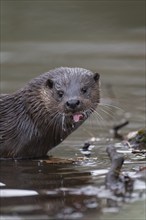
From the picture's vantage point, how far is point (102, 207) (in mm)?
4746

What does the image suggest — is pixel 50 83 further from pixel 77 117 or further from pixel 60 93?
pixel 77 117

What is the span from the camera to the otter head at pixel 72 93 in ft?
19.6

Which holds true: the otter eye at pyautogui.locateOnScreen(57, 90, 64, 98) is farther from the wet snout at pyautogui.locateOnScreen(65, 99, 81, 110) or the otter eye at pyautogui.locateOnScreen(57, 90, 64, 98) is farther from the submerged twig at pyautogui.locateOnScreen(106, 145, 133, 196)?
the submerged twig at pyautogui.locateOnScreen(106, 145, 133, 196)

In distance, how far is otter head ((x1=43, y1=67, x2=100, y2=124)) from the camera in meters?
5.97

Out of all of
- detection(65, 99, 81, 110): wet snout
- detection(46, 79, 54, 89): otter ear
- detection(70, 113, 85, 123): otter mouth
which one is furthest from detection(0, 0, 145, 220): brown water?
detection(46, 79, 54, 89): otter ear

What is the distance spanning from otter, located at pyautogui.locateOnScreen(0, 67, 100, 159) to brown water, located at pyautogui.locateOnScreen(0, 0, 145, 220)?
0.17 meters

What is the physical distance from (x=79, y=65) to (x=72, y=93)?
15.3 feet

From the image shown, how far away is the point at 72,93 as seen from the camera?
6.04m

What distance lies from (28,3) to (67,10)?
83cm

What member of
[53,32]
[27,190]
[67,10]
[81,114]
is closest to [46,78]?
[81,114]

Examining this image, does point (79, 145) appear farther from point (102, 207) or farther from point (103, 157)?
point (102, 207)

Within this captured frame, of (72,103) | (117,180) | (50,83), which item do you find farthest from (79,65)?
(117,180)

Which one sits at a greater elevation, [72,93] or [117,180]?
[72,93]

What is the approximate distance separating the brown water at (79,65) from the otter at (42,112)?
6.8 inches
